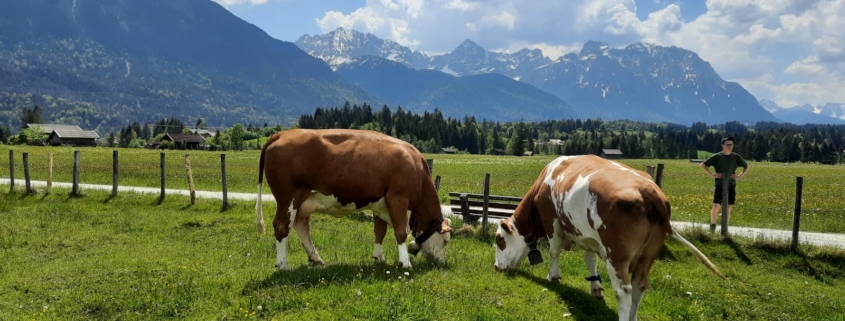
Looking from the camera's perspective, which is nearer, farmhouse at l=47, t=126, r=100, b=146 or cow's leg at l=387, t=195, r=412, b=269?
cow's leg at l=387, t=195, r=412, b=269

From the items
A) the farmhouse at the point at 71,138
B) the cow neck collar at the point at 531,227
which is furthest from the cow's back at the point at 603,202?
the farmhouse at the point at 71,138

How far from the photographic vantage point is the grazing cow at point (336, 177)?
9.05 m

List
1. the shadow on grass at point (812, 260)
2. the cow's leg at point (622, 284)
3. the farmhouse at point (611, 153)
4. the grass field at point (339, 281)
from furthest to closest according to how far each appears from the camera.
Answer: the farmhouse at point (611, 153), the shadow on grass at point (812, 260), the grass field at point (339, 281), the cow's leg at point (622, 284)

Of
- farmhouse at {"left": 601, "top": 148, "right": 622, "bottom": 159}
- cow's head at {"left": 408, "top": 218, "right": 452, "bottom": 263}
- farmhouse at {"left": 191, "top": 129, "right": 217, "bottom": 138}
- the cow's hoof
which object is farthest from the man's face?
farmhouse at {"left": 191, "top": 129, "right": 217, "bottom": 138}

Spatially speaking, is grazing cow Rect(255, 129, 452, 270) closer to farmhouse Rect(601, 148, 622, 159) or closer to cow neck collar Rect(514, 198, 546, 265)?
cow neck collar Rect(514, 198, 546, 265)

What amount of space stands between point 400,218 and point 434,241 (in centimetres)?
112

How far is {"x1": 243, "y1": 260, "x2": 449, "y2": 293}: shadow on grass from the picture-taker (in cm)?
824

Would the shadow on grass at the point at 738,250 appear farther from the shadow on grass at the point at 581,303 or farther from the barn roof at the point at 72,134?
the barn roof at the point at 72,134

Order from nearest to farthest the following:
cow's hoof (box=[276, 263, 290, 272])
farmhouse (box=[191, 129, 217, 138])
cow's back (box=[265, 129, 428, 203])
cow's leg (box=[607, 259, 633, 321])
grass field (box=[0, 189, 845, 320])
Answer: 1. cow's leg (box=[607, 259, 633, 321])
2. grass field (box=[0, 189, 845, 320])
3. cow's back (box=[265, 129, 428, 203])
4. cow's hoof (box=[276, 263, 290, 272])
5. farmhouse (box=[191, 129, 217, 138])

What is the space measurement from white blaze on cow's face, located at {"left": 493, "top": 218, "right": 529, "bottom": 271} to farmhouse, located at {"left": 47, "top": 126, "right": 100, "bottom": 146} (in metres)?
144

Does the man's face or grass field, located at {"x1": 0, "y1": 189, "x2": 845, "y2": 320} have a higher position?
the man's face

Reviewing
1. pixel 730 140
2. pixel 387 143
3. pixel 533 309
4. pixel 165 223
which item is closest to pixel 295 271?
pixel 387 143

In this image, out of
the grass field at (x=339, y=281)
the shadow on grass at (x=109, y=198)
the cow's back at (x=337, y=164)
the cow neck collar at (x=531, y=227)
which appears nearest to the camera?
the grass field at (x=339, y=281)

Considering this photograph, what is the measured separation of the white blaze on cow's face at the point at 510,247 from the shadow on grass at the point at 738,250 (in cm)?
619
